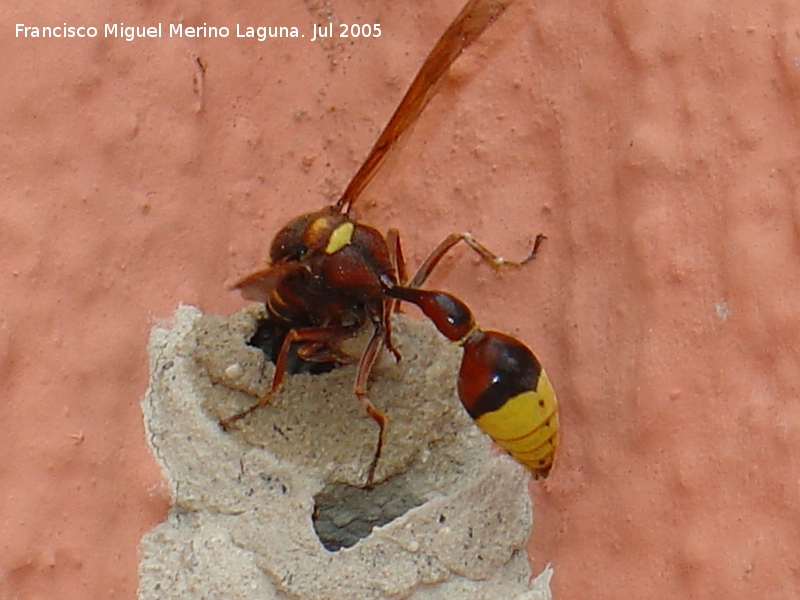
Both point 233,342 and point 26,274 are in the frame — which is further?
point 233,342

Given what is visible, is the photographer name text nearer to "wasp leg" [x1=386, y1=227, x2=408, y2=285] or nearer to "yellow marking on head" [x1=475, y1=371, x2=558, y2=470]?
"wasp leg" [x1=386, y1=227, x2=408, y2=285]

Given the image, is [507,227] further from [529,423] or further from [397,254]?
[529,423]

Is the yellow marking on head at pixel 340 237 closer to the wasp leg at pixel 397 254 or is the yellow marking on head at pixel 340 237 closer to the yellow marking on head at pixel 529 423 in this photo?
the wasp leg at pixel 397 254

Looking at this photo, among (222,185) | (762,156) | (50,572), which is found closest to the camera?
(50,572)

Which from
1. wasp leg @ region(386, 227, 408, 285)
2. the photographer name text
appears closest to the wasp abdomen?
wasp leg @ region(386, 227, 408, 285)

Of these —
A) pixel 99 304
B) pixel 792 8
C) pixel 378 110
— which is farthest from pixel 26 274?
pixel 792 8

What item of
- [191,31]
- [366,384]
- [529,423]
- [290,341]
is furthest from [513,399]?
[191,31]

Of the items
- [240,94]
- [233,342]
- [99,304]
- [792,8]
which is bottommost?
[233,342]

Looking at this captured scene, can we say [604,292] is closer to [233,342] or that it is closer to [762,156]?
[762,156]
